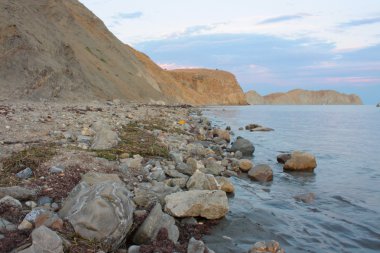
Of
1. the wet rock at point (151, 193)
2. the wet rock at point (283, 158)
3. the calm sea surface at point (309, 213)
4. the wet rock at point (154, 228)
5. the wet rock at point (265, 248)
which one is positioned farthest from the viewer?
the wet rock at point (283, 158)

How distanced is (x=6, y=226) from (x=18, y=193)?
112 centimetres

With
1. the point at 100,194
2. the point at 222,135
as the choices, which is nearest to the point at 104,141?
the point at 100,194

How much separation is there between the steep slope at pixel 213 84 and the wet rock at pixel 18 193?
13239 cm

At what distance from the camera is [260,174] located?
11391mm

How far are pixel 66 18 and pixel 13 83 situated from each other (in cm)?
2474

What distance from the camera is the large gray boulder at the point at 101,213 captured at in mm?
4828

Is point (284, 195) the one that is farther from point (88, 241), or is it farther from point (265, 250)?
point (88, 241)

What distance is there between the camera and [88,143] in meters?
10.3

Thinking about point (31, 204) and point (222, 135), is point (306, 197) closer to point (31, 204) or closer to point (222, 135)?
point (31, 204)

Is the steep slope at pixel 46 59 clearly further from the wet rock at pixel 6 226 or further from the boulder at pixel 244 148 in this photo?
the wet rock at pixel 6 226

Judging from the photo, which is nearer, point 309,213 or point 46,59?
point 309,213

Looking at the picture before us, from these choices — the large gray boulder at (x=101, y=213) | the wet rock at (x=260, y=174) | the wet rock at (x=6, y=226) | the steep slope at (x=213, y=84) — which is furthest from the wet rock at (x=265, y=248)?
the steep slope at (x=213, y=84)

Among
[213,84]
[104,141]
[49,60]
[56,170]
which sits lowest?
[56,170]

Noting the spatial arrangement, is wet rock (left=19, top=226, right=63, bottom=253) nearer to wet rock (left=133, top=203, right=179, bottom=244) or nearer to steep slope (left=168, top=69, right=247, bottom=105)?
wet rock (left=133, top=203, right=179, bottom=244)
